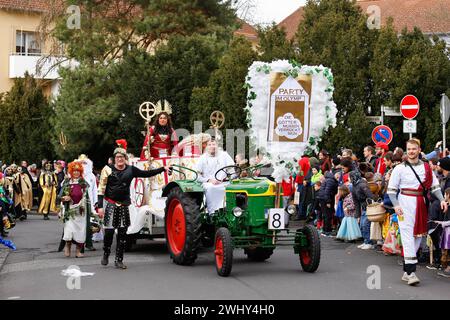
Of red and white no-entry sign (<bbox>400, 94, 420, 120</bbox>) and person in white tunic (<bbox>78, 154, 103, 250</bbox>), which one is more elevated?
red and white no-entry sign (<bbox>400, 94, 420, 120</bbox>)

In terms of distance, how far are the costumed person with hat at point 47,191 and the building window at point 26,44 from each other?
19.7m

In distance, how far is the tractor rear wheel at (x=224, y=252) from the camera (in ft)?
34.2

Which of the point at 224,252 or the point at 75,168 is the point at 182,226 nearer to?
the point at 224,252

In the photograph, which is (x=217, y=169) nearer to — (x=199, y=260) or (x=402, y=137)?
(x=199, y=260)

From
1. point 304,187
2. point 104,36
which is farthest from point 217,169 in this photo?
point 104,36

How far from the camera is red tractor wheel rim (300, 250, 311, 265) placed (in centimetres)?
1098

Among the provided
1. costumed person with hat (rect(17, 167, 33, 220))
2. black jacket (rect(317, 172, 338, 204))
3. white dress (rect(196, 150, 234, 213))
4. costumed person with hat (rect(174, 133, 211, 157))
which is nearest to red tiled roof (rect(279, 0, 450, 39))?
costumed person with hat (rect(17, 167, 33, 220))

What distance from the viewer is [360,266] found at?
11891mm

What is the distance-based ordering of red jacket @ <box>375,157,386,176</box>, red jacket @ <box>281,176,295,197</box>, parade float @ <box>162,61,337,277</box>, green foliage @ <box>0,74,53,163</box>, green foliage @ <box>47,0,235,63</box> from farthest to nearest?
green foliage @ <box>0,74,53,163</box> < green foliage @ <box>47,0,235,63</box> < red jacket @ <box>281,176,295,197</box> < red jacket @ <box>375,157,386,176</box> < parade float @ <box>162,61,337,277</box>

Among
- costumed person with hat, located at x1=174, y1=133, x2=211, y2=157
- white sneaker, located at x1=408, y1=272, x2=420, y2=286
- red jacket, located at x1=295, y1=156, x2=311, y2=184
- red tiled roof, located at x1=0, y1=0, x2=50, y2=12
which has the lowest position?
white sneaker, located at x1=408, y1=272, x2=420, y2=286

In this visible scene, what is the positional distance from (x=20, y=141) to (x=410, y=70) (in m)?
21.4

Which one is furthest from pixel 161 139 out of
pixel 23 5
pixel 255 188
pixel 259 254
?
pixel 23 5

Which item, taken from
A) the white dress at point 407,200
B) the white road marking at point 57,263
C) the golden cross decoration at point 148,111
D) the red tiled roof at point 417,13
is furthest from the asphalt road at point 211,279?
the red tiled roof at point 417,13

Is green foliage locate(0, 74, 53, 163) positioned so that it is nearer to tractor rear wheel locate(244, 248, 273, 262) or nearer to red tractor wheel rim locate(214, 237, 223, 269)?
tractor rear wheel locate(244, 248, 273, 262)
